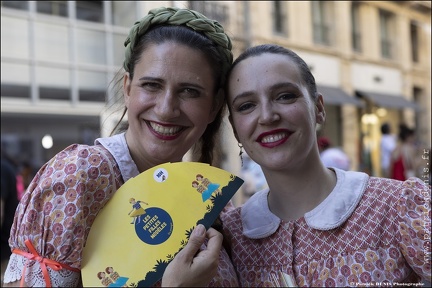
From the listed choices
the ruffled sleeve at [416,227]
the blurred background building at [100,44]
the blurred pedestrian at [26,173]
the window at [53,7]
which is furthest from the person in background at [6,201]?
the ruffled sleeve at [416,227]

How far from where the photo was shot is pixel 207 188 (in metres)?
1.27

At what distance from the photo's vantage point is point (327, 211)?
1409 millimetres

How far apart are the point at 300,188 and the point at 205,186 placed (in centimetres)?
36

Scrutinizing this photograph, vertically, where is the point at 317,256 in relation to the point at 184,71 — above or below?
below

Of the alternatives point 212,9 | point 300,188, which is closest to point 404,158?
point 212,9

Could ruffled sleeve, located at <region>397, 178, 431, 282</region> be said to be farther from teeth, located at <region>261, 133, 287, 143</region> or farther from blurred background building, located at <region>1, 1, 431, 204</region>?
blurred background building, located at <region>1, 1, 431, 204</region>

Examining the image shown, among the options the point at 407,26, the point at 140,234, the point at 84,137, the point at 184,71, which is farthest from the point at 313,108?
the point at 84,137

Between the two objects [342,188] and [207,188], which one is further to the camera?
[342,188]

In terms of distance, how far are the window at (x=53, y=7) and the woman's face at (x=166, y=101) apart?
2314 millimetres

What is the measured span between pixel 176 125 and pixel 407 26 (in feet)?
7.92

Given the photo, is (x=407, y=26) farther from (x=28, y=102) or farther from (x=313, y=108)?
(x=28, y=102)

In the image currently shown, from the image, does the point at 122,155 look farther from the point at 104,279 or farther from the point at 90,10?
the point at 90,10

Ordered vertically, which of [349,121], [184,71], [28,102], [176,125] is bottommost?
[349,121]

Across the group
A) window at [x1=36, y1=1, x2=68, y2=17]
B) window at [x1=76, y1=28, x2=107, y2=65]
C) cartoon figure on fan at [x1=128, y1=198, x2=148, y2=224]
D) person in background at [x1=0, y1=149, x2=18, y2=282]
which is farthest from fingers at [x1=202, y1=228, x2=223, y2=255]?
window at [x1=76, y1=28, x2=107, y2=65]
